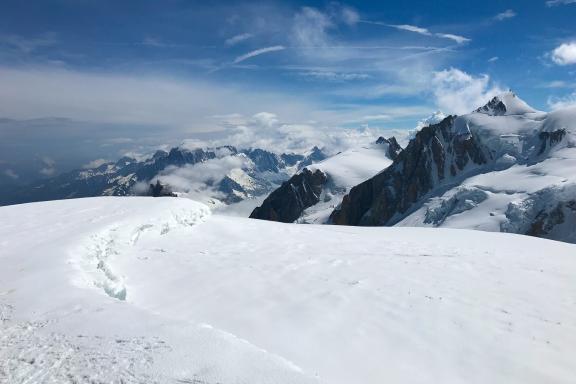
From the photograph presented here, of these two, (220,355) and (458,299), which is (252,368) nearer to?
(220,355)

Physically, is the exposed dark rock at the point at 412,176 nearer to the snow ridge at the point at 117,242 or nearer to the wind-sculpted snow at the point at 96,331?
the snow ridge at the point at 117,242

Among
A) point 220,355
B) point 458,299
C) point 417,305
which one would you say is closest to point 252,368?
point 220,355

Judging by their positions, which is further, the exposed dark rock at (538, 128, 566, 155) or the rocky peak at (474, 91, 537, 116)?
the rocky peak at (474, 91, 537, 116)

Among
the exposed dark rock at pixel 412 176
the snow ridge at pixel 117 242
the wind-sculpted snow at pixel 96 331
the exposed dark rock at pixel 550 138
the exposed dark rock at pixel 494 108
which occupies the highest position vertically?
the exposed dark rock at pixel 494 108

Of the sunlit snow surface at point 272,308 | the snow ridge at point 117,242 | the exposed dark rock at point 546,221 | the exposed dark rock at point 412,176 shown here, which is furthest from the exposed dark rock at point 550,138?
the snow ridge at point 117,242

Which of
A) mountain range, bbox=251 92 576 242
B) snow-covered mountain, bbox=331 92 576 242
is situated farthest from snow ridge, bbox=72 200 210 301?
snow-covered mountain, bbox=331 92 576 242

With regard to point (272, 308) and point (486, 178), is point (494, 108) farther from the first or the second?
point (272, 308)

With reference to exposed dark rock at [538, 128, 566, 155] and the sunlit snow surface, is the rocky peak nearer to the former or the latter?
exposed dark rock at [538, 128, 566, 155]
